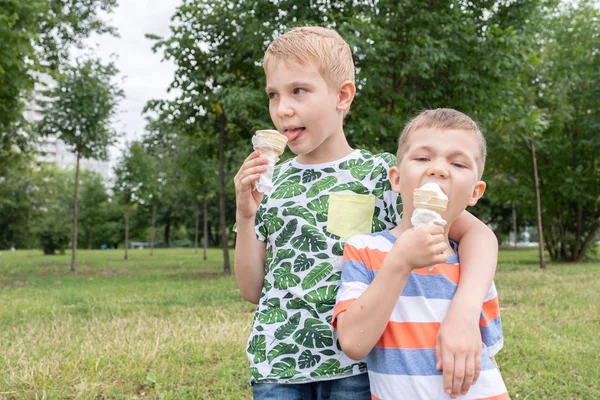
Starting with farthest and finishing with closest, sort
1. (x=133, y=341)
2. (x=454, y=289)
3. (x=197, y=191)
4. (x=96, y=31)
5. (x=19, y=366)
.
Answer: (x=197, y=191) < (x=96, y=31) < (x=133, y=341) < (x=19, y=366) < (x=454, y=289)

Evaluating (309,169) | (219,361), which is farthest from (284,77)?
(219,361)

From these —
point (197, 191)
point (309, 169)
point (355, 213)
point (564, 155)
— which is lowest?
point (355, 213)

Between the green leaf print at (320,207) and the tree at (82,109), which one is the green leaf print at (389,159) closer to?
the green leaf print at (320,207)

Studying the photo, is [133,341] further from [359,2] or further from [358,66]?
[359,2]

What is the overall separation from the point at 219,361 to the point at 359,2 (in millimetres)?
8084

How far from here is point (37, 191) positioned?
4834 centimetres

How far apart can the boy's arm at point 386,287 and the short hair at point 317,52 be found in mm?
678

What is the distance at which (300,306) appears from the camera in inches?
68.4

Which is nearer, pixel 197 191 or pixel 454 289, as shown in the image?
pixel 454 289

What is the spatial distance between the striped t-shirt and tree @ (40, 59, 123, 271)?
15996 millimetres

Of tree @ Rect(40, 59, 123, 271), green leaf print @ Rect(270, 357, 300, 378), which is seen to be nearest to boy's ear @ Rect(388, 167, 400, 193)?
green leaf print @ Rect(270, 357, 300, 378)

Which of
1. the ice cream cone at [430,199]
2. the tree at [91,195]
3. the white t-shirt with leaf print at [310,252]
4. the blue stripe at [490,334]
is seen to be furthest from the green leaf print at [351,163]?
the tree at [91,195]

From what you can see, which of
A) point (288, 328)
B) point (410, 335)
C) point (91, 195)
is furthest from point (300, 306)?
point (91, 195)

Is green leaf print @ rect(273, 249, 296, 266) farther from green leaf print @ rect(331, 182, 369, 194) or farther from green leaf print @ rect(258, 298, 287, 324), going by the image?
green leaf print @ rect(331, 182, 369, 194)
